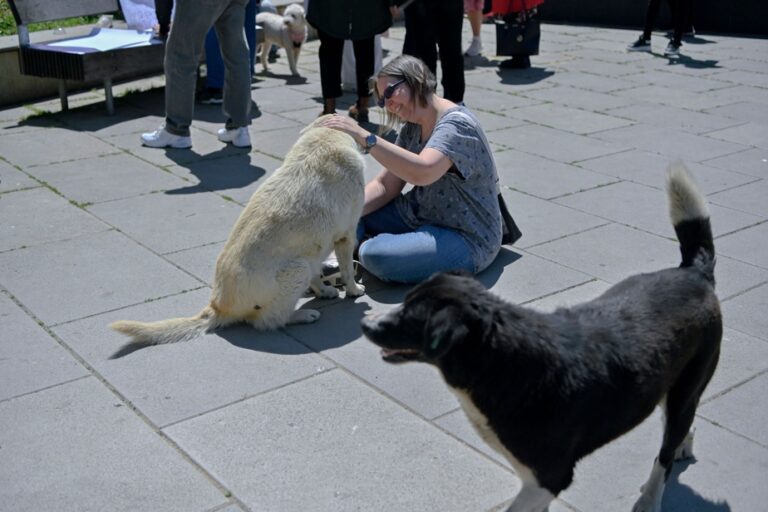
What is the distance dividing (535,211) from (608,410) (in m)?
3.91

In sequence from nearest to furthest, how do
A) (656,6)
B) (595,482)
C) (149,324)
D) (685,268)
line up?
(685,268)
(595,482)
(149,324)
(656,6)

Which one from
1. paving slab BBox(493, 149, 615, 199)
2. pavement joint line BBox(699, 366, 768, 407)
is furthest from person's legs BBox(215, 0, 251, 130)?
pavement joint line BBox(699, 366, 768, 407)

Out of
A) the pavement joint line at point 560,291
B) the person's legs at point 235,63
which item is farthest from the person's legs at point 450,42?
the pavement joint line at point 560,291

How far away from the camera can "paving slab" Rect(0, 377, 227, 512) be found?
3.45 metres

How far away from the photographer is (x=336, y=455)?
148 inches

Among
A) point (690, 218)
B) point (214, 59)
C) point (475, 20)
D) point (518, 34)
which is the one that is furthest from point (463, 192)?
point (475, 20)

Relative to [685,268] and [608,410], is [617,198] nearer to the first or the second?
[685,268]

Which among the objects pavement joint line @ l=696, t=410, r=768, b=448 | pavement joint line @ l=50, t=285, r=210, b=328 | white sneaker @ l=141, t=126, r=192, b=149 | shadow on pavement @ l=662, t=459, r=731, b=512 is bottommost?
shadow on pavement @ l=662, t=459, r=731, b=512

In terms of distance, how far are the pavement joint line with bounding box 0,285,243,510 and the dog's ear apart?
1.23 meters

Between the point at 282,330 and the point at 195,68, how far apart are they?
389cm

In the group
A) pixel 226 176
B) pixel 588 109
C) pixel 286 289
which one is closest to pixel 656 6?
pixel 588 109

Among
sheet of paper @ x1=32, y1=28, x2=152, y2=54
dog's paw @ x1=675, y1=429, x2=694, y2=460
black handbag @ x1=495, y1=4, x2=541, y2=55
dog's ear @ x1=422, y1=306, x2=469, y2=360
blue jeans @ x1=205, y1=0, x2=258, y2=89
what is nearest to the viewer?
dog's ear @ x1=422, y1=306, x2=469, y2=360

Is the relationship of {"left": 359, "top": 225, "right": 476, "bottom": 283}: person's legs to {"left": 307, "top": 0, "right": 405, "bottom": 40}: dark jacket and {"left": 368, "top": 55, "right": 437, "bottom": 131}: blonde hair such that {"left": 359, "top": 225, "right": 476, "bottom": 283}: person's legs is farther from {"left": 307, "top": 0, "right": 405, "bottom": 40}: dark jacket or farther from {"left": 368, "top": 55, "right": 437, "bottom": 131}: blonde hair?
{"left": 307, "top": 0, "right": 405, "bottom": 40}: dark jacket

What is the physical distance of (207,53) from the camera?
977 centimetres
